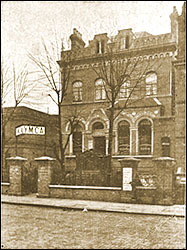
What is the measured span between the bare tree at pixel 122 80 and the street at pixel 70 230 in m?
1.25

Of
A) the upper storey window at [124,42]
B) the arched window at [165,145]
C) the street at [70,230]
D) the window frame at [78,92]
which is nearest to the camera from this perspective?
the upper storey window at [124,42]

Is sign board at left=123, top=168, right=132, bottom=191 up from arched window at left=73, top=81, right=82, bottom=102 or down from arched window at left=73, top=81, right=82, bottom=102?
down

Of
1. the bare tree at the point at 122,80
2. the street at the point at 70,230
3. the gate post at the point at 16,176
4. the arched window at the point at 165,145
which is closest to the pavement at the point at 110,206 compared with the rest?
the street at the point at 70,230

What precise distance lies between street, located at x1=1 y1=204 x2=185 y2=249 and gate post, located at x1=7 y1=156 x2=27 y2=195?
3.58m

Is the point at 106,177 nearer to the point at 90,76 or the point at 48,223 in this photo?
the point at 48,223

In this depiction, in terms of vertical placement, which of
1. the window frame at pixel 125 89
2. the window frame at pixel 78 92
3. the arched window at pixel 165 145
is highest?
the window frame at pixel 78 92

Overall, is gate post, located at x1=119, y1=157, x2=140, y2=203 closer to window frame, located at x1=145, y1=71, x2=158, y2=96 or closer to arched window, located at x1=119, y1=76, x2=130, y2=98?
window frame, located at x1=145, y1=71, x2=158, y2=96

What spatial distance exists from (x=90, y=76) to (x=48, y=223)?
5.28 meters

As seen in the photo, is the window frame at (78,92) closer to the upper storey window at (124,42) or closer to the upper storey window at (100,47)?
the upper storey window at (100,47)

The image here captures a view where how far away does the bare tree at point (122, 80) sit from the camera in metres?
2.66

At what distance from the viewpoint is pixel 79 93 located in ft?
11.8

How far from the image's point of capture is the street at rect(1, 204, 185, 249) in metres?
3.79

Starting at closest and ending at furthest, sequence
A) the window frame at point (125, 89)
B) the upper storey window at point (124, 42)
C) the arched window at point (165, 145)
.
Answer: the window frame at point (125, 89), the upper storey window at point (124, 42), the arched window at point (165, 145)

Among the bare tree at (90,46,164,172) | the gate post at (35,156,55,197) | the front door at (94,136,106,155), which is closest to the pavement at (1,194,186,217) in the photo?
the gate post at (35,156,55,197)
